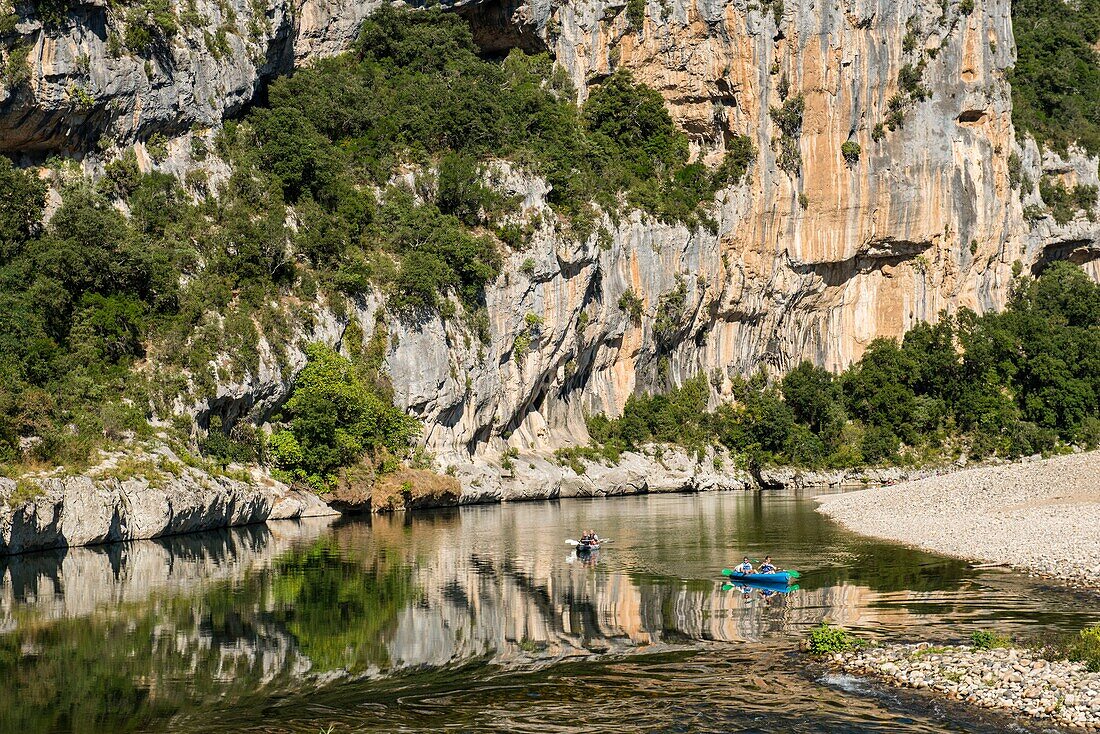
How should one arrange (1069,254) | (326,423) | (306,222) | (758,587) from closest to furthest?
(758,587) → (326,423) → (306,222) → (1069,254)

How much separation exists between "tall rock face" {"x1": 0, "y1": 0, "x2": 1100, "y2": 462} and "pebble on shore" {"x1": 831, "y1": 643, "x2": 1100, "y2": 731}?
56.6 m

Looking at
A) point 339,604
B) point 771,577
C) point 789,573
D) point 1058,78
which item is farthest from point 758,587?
point 1058,78

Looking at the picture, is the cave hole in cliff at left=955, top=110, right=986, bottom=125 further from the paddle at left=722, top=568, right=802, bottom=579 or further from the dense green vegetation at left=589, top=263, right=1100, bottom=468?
the paddle at left=722, top=568, right=802, bottom=579

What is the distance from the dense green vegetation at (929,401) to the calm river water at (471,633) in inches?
1959

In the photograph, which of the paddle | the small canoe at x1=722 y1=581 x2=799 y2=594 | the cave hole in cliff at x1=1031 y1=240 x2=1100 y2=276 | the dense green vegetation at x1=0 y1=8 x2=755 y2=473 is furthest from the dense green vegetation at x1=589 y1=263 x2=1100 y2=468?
the small canoe at x1=722 y1=581 x2=799 y2=594

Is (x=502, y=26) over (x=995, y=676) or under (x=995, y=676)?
over

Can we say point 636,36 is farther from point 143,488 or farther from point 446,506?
point 143,488

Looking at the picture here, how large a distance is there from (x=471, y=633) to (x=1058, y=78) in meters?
113

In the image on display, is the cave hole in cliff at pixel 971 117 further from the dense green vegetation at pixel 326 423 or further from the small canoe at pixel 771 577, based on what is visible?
the small canoe at pixel 771 577

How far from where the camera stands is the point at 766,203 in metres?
99.2

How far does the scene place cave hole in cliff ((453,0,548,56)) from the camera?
9488 centimetres

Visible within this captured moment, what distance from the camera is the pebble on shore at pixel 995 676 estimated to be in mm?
16578

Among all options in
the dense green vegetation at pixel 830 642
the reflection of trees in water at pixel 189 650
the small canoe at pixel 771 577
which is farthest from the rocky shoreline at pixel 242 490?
the dense green vegetation at pixel 830 642

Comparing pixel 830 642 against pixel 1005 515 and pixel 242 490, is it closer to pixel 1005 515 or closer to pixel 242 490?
pixel 1005 515
